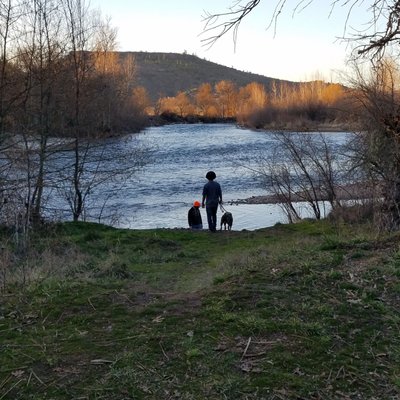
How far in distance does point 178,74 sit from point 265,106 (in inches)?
4273

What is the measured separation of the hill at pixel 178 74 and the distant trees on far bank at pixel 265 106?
50292 millimetres

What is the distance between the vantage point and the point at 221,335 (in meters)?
4.04

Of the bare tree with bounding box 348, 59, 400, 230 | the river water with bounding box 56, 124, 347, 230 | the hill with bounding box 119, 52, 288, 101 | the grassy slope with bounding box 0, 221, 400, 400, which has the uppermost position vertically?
the hill with bounding box 119, 52, 288, 101

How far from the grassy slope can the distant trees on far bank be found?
4093 cm

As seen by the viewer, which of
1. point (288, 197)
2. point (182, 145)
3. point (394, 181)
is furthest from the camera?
point (182, 145)

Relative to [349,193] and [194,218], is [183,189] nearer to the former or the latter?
[194,218]

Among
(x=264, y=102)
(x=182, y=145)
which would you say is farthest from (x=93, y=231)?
(x=264, y=102)

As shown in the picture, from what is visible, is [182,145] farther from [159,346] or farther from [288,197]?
[159,346]

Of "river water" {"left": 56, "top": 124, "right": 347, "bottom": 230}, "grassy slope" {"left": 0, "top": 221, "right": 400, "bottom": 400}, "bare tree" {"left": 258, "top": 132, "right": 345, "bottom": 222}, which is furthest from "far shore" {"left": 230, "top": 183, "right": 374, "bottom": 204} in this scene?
"grassy slope" {"left": 0, "top": 221, "right": 400, "bottom": 400}

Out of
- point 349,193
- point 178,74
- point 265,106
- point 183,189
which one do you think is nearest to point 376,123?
point 349,193

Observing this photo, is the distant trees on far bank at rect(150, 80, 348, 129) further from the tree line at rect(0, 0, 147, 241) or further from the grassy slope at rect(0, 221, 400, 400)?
the grassy slope at rect(0, 221, 400, 400)

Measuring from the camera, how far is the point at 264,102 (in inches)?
2987

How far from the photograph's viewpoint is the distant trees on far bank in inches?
2422

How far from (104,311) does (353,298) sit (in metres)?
2.23
